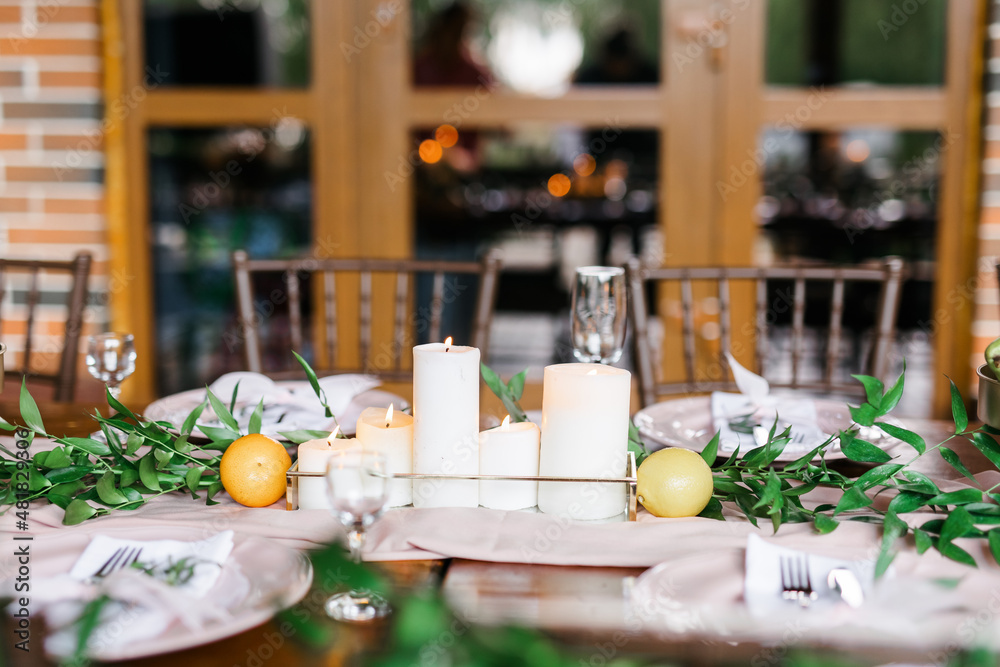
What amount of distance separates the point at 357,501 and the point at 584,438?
0.22m

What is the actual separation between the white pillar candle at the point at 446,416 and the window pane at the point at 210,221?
6.04 ft

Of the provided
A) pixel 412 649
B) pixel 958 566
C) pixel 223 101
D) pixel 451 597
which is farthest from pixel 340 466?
pixel 223 101

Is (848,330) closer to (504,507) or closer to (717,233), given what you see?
(717,233)

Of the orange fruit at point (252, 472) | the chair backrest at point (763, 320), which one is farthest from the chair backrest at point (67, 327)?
the chair backrest at point (763, 320)

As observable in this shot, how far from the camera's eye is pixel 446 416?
2.44 ft

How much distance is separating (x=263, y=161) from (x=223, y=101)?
0.19m

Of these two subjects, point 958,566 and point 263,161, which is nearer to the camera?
point 958,566

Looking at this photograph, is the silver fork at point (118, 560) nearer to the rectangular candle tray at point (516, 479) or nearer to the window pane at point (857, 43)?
the rectangular candle tray at point (516, 479)

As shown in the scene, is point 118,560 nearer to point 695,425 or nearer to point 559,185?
point 695,425

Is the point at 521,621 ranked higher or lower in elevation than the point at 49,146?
lower

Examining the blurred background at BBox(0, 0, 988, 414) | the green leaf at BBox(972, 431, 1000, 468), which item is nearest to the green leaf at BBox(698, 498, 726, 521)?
the green leaf at BBox(972, 431, 1000, 468)

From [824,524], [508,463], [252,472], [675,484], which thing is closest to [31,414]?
[252,472]

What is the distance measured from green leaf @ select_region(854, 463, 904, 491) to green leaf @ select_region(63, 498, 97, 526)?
0.64 m

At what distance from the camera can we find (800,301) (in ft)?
4.97
